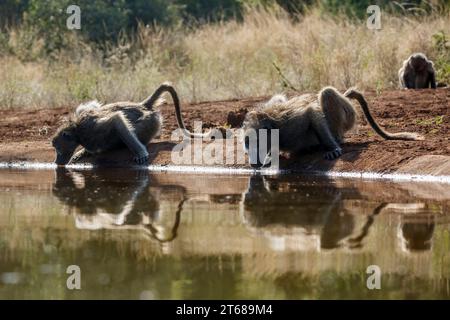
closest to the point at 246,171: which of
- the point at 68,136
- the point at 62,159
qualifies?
the point at 68,136

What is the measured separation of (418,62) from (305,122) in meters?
4.91

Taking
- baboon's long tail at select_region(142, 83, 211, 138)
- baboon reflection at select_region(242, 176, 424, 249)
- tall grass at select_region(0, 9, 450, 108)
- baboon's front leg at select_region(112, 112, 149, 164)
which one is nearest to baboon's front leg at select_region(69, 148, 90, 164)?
baboon's front leg at select_region(112, 112, 149, 164)

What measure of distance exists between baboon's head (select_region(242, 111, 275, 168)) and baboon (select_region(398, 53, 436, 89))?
5032 mm

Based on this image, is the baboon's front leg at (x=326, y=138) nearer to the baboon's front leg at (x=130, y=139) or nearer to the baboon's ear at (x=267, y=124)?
the baboon's ear at (x=267, y=124)

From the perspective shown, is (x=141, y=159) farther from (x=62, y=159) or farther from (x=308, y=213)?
(x=308, y=213)

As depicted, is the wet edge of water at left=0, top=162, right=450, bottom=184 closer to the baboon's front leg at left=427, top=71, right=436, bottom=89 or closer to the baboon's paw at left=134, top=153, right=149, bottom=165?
the baboon's paw at left=134, top=153, right=149, bottom=165

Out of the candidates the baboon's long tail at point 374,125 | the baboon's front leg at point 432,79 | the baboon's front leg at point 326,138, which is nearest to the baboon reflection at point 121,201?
the baboon's front leg at point 326,138

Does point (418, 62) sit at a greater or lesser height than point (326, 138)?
greater

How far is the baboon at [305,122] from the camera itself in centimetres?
1120

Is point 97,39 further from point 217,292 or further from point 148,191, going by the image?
point 217,292

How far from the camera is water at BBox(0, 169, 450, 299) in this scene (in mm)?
6020

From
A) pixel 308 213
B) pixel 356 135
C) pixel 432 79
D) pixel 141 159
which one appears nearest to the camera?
pixel 308 213

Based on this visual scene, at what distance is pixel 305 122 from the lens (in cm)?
1121

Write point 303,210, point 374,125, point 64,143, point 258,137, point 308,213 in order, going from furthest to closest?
point 64,143 → point 374,125 → point 258,137 → point 303,210 → point 308,213
